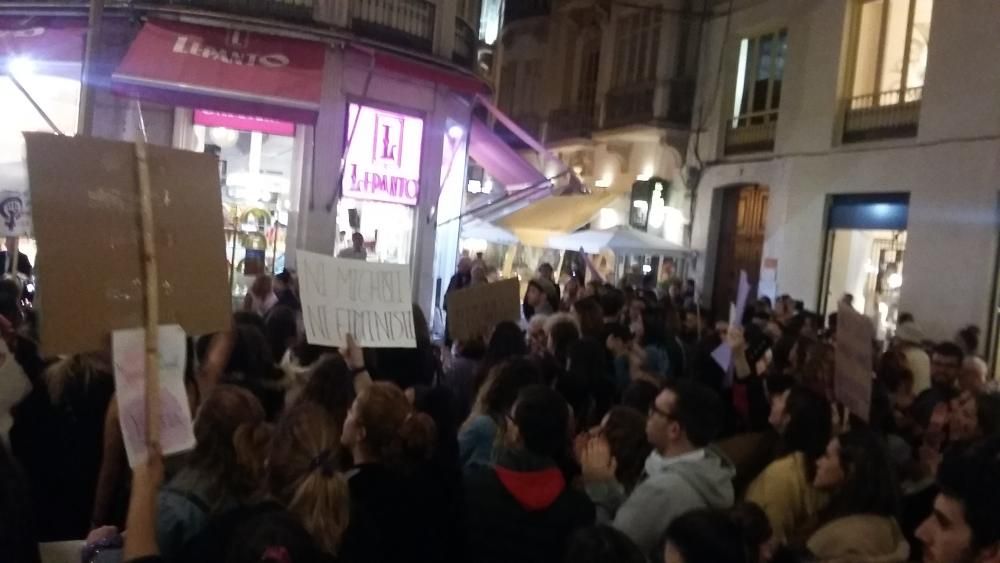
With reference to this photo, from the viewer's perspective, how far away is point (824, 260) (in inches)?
731

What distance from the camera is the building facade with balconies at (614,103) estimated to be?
902 inches

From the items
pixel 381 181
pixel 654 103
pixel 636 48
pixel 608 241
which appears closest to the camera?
pixel 381 181

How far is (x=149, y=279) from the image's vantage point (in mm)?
3162

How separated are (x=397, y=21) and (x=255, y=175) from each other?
116 inches

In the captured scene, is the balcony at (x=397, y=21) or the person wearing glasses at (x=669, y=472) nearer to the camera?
the person wearing glasses at (x=669, y=472)

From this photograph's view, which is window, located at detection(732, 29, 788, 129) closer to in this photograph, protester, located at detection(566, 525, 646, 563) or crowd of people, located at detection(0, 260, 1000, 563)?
crowd of people, located at detection(0, 260, 1000, 563)

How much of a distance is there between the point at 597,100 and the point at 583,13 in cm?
258

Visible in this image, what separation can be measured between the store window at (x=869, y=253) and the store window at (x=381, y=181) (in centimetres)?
698

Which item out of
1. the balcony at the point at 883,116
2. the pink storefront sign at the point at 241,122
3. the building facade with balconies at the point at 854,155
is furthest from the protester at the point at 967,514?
the balcony at the point at 883,116

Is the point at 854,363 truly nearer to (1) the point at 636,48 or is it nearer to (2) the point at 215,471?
(2) the point at 215,471

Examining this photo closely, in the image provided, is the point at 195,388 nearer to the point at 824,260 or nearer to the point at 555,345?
the point at 555,345

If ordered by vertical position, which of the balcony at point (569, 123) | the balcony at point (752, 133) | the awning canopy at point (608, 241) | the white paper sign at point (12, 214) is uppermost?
the balcony at point (569, 123)

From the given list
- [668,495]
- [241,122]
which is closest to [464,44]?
[241,122]

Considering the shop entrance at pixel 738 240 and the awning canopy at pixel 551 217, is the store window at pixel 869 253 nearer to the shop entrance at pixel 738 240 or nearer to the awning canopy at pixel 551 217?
the shop entrance at pixel 738 240
